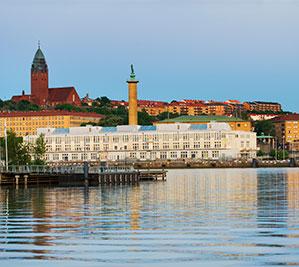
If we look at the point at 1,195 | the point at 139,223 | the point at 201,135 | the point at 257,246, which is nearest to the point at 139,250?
the point at 257,246

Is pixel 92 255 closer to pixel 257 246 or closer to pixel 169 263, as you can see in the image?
pixel 169 263

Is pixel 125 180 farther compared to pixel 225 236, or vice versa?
pixel 125 180

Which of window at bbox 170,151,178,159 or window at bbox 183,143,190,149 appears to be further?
window at bbox 170,151,178,159

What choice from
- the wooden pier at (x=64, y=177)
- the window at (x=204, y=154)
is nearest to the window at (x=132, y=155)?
the window at (x=204, y=154)

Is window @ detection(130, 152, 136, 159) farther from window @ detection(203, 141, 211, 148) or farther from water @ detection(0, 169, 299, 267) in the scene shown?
water @ detection(0, 169, 299, 267)

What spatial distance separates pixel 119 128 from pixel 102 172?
4378 inches

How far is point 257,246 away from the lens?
22734mm

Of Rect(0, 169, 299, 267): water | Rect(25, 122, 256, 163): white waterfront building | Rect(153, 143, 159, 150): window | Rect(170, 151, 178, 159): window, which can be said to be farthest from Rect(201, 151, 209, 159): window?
Rect(0, 169, 299, 267): water

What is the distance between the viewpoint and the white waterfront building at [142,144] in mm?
184125

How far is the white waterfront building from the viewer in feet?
604

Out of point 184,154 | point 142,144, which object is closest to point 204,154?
point 184,154

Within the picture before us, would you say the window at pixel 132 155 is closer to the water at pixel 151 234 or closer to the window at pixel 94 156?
the window at pixel 94 156

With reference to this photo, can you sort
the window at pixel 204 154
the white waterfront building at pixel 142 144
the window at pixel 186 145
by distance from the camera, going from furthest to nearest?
the window at pixel 186 145 < the white waterfront building at pixel 142 144 < the window at pixel 204 154

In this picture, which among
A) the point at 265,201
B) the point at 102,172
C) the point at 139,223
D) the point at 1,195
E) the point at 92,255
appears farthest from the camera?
the point at 102,172
